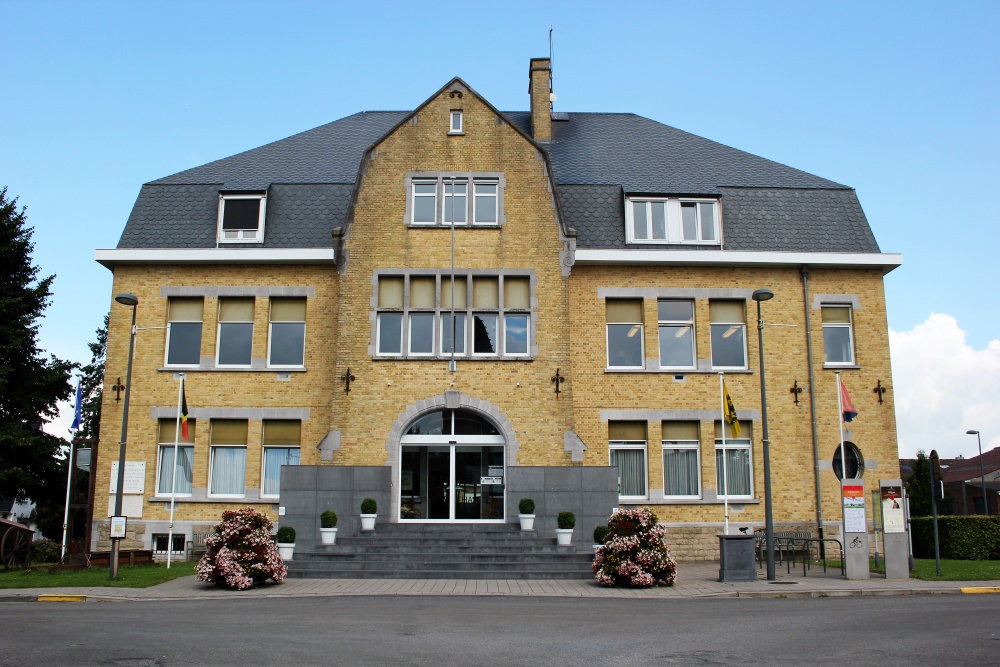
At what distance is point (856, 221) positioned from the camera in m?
25.5

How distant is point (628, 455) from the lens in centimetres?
2392

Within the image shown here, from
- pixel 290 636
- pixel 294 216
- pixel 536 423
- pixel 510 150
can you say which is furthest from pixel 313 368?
pixel 290 636

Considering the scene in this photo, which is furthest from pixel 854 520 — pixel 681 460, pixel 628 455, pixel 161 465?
pixel 161 465

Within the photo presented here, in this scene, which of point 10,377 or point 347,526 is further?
point 10,377

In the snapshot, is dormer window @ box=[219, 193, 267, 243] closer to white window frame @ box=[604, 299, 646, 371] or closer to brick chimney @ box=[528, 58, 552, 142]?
brick chimney @ box=[528, 58, 552, 142]

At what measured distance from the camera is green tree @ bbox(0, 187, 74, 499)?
2741 cm

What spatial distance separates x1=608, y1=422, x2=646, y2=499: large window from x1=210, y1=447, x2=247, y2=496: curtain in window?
9.89m

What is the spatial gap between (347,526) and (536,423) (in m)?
5.17

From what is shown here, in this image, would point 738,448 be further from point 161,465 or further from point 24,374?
point 24,374

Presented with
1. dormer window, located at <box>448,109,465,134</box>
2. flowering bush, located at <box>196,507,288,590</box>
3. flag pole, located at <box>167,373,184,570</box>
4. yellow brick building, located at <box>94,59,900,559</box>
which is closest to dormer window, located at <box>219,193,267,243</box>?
yellow brick building, located at <box>94,59,900,559</box>

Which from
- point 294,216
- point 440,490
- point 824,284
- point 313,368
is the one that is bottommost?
point 440,490

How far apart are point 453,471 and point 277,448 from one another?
16.6 ft

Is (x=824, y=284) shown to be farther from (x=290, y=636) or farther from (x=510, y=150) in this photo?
(x=290, y=636)

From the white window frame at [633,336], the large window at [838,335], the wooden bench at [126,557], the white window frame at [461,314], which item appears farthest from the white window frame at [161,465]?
the large window at [838,335]
